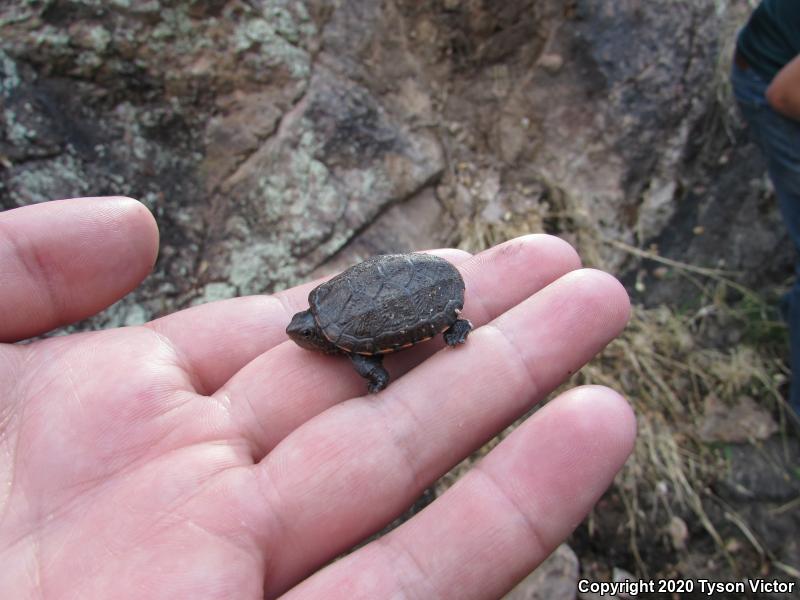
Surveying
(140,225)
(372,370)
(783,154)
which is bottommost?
(372,370)

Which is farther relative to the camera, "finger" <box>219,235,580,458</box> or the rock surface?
the rock surface

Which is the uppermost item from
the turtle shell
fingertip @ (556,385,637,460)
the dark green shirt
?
the dark green shirt

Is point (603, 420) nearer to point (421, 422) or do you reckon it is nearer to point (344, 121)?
point (421, 422)

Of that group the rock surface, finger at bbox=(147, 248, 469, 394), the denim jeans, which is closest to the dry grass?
the rock surface

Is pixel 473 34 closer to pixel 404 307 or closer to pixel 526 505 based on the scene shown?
pixel 404 307

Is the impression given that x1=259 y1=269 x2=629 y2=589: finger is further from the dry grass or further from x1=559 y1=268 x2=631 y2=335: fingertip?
the dry grass

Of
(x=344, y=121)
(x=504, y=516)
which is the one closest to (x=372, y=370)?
(x=504, y=516)

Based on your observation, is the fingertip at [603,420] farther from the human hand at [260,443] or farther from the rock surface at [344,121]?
the rock surface at [344,121]
